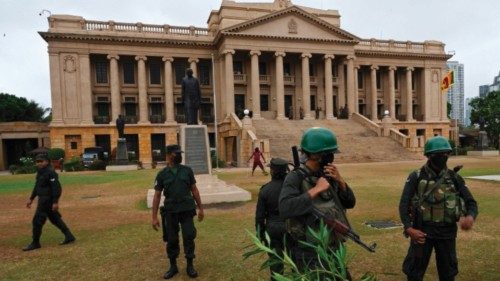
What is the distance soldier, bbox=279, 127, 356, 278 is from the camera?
263 centimetres

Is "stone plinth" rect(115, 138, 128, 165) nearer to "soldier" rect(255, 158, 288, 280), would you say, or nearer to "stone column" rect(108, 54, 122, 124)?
"stone column" rect(108, 54, 122, 124)

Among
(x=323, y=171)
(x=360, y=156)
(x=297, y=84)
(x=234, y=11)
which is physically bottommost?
(x=360, y=156)

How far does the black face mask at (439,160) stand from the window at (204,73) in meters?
38.5

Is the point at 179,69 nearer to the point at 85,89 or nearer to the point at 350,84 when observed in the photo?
the point at 85,89

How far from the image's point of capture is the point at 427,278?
4777mm

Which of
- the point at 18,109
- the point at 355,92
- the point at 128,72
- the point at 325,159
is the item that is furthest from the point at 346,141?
the point at 18,109

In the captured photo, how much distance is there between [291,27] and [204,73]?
10.9 m

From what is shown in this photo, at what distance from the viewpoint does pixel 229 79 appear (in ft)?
121

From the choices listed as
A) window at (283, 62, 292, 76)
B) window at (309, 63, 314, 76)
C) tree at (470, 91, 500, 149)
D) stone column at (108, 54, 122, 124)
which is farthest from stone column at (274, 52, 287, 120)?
tree at (470, 91, 500, 149)

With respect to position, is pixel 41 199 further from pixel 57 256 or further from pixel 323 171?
pixel 323 171

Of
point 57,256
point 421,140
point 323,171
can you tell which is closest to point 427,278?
point 323,171

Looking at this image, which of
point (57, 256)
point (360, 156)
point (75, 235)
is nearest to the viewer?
point (57, 256)

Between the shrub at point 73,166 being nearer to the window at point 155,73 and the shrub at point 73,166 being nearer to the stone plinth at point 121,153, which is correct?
the stone plinth at point 121,153

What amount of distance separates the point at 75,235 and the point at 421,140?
28.8 meters
